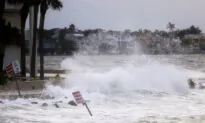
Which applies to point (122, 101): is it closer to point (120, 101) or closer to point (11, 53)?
point (120, 101)

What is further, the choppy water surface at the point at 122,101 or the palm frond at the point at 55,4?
the palm frond at the point at 55,4

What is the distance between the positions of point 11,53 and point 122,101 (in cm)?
1091

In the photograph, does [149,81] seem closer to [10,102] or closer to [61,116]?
[10,102]

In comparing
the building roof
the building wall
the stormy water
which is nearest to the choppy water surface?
the stormy water

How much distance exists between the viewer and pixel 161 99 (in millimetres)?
26297

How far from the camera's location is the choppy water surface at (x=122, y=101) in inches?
691

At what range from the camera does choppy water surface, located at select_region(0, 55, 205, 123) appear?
57.6ft

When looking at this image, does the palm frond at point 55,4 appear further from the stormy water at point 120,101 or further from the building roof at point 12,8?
the stormy water at point 120,101

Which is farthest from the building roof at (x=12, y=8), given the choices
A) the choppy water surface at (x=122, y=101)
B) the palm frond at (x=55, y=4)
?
the choppy water surface at (x=122, y=101)

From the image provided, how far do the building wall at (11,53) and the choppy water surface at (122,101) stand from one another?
456cm

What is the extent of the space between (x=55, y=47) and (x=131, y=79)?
5110 centimetres

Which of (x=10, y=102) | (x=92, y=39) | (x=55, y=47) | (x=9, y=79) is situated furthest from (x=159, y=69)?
(x=55, y=47)

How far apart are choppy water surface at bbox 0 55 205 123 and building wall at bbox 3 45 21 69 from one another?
4.56 meters

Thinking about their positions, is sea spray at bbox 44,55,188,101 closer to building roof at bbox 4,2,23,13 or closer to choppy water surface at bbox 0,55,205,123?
choppy water surface at bbox 0,55,205,123
